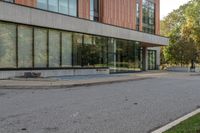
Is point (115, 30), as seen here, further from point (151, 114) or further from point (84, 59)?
point (151, 114)

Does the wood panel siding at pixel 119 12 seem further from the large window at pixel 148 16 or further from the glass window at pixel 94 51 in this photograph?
the large window at pixel 148 16

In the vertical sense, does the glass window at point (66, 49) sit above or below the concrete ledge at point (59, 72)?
above

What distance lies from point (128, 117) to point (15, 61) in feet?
52.6

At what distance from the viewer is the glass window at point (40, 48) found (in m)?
24.3

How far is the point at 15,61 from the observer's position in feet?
74.0

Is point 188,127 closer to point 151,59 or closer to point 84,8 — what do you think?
point 84,8

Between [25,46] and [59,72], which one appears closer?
[25,46]

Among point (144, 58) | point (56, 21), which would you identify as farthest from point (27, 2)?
point (144, 58)

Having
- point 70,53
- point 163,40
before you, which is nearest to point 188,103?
point 70,53

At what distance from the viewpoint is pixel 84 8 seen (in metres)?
31.2

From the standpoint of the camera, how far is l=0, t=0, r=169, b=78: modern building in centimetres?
2242

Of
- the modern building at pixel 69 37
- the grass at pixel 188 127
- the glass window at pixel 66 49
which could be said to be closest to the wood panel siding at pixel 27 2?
the modern building at pixel 69 37

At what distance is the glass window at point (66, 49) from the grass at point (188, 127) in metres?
20.4

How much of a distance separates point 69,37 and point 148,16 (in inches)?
860
